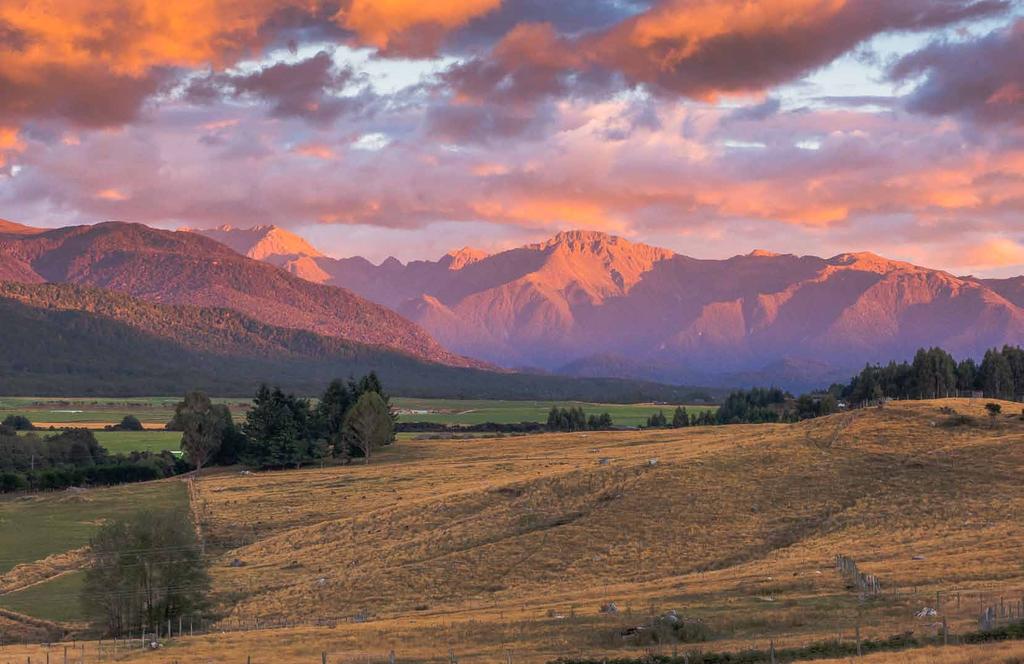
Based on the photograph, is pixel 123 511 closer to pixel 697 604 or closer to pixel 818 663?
pixel 697 604

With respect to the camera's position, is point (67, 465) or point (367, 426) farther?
point (67, 465)

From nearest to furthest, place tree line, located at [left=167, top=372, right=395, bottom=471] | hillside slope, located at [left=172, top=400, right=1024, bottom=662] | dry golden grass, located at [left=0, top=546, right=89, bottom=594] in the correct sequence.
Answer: hillside slope, located at [left=172, top=400, right=1024, bottom=662], dry golden grass, located at [left=0, top=546, right=89, bottom=594], tree line, located at [left=167, top=372, right=395, bottom=471]

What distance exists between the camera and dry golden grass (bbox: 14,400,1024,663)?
198ft

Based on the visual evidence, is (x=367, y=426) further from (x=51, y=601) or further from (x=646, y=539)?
(x=646, y=539)

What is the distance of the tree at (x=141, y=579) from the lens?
8538cm

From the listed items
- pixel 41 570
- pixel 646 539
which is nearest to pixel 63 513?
pixel 41 570

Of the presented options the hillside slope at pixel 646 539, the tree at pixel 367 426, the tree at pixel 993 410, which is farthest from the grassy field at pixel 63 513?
the tree at pixel 993 410

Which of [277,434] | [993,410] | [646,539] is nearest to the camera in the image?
[646,539]

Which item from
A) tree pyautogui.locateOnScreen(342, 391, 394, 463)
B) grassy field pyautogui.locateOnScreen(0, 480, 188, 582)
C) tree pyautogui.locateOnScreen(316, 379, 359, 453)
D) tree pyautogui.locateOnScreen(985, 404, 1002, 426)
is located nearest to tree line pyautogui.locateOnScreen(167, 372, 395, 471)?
tree pyautogui.locateOnScreen(342, 391, 394, 463)

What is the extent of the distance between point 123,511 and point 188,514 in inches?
581

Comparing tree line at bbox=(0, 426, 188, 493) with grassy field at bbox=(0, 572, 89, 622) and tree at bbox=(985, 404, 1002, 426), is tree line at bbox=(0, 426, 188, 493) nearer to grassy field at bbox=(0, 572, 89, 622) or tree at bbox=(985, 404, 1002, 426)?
grassy field at bbox=(0, 572, 89, 622)

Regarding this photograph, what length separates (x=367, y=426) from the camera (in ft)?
597

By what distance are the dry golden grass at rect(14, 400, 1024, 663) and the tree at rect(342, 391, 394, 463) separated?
22971 mm

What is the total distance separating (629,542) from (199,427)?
110238 millimetres
